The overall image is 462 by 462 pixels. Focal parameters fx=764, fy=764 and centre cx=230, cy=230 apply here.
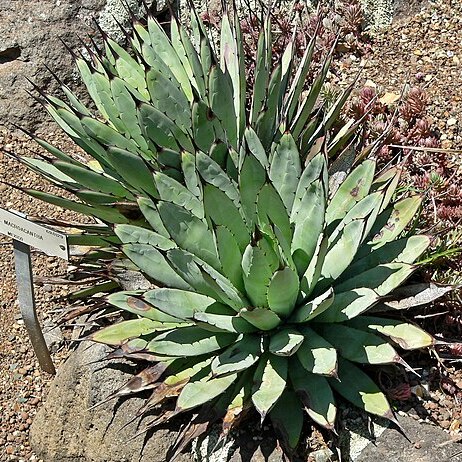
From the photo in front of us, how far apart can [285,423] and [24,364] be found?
1531 mm

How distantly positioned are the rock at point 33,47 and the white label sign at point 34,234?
191 centimetres

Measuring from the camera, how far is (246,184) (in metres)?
2.74

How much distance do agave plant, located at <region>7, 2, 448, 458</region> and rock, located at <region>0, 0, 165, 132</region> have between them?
5.59ft

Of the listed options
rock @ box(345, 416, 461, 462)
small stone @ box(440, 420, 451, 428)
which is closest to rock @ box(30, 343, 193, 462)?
rock @ box(345, 416, 461, 462)

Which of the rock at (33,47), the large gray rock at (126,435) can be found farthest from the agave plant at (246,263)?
the rock at (33,47)

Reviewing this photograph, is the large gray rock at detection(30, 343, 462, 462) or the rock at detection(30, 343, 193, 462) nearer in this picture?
the large gray rock at detection(30, 343, 462, 462)

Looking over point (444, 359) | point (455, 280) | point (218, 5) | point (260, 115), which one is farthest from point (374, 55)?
point (444, 359)

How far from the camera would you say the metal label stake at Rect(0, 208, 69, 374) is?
291cm

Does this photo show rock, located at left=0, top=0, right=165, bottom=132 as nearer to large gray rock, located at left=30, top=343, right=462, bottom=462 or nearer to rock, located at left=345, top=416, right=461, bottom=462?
large gray rock, located at left=30, top=343, right=462, bottom=462

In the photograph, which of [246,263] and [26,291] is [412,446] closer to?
[246,263]

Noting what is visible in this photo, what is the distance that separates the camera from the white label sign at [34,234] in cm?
290

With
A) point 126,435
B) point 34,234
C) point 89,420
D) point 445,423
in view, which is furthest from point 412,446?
point 34,234

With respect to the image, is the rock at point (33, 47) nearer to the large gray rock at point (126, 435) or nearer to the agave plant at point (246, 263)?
the agave plant at point (246, 263)

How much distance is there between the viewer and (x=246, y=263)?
257cm
